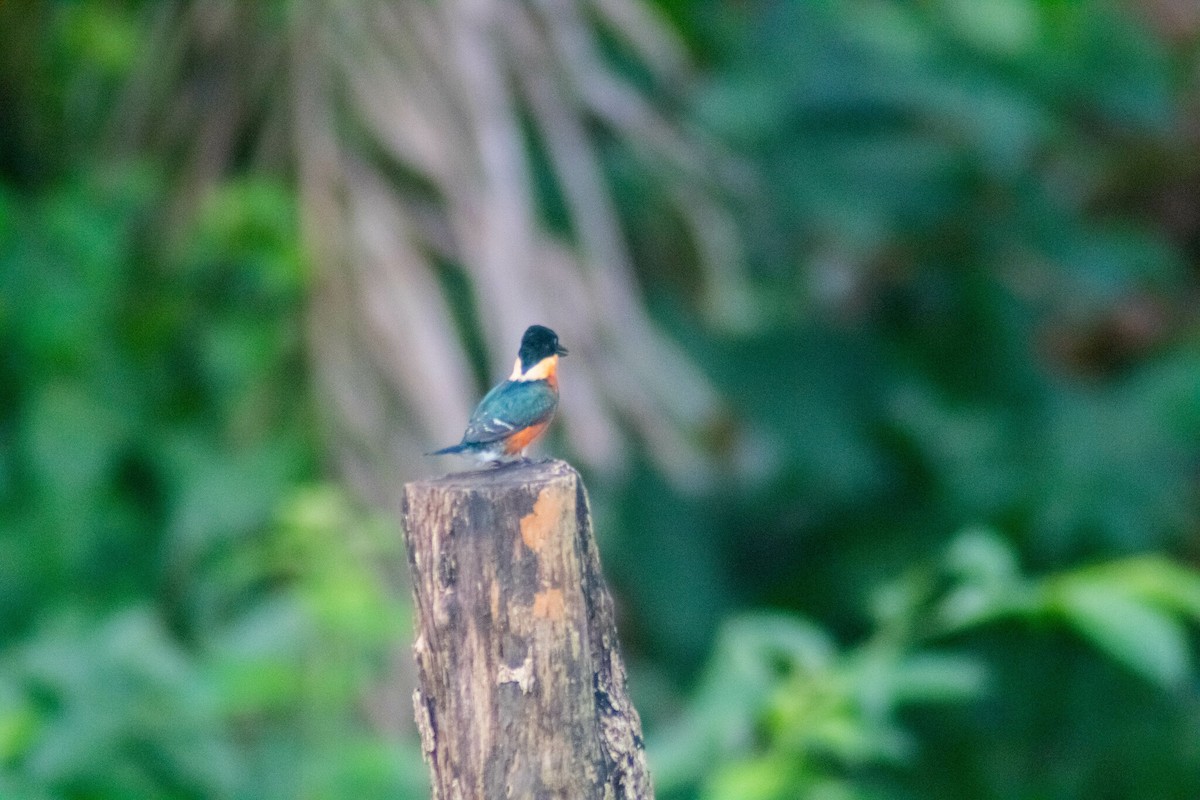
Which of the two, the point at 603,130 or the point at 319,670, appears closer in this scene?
the point at 319,670

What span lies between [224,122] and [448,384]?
4.94ft

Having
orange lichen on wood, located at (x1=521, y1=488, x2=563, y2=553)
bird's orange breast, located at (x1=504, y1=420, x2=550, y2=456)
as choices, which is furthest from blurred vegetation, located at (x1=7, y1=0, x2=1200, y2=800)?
orange lichen on wood, located at (x1=521, y1=488, x2=563, y2=553)

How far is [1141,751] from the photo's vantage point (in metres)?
7.05

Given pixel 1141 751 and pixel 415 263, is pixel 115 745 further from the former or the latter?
pixel 1141 751

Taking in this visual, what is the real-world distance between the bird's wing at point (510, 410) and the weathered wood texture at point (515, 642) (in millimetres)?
460

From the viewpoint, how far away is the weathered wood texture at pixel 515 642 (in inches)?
83.3

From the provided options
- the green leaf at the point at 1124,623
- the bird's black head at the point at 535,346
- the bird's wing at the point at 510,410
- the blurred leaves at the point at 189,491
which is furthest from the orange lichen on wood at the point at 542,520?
the green leaf at the point at 1124,623

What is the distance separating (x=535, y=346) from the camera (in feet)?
9.37

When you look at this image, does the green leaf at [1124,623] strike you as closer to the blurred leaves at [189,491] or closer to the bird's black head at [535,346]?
the bird's black head at [535,346]

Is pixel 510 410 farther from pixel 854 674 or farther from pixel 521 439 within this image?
pixel 854 674

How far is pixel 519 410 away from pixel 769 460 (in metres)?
4.92

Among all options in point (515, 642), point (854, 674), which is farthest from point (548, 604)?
point (854, 674)

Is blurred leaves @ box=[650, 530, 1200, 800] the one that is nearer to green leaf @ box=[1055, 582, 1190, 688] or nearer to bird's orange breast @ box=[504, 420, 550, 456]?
green leaf @ box=[1055, 582, 1190, 688]

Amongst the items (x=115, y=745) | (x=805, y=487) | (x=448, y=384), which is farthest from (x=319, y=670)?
(x=805, y=487)
